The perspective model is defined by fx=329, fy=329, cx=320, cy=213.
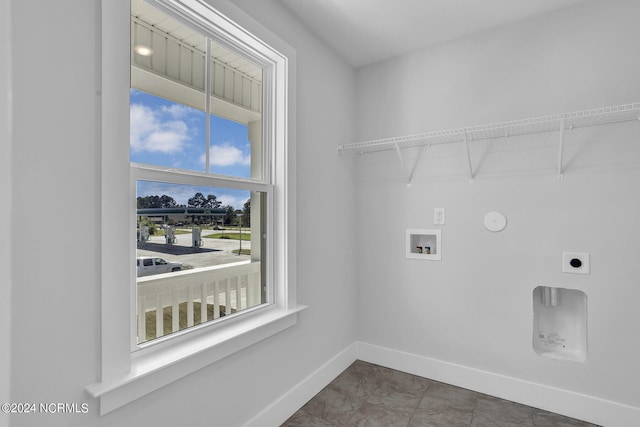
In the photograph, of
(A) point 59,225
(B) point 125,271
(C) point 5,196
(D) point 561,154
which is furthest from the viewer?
(D) point 561,154

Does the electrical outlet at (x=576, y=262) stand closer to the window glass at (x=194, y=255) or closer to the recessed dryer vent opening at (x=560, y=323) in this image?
the recessed dryer vent opening at (x=560, y=323)

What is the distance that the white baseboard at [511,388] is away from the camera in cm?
188

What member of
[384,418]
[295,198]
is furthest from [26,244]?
[384,418]

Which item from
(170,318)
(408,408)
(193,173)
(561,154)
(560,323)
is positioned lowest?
(408,408)

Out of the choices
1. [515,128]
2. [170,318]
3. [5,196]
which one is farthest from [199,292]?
[515,128]

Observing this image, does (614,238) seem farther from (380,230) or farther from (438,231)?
(380,230)

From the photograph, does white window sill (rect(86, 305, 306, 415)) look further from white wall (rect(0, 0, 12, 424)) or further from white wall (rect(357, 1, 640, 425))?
white wall (rect(357, 1, 640, 425))

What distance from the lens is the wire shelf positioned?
1.80m

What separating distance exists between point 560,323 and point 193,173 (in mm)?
2391

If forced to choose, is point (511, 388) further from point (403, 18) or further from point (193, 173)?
point (403, 18)

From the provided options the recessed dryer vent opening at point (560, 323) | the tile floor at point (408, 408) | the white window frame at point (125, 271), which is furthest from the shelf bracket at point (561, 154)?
the white window frame at point (125, 271)

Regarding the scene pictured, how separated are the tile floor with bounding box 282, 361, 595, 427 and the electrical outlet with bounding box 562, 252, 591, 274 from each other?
2.88 ft

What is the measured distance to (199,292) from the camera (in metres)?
1.61

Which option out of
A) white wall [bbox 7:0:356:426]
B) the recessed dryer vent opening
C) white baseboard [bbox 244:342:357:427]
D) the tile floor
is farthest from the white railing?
the recessed dryer vent opening
